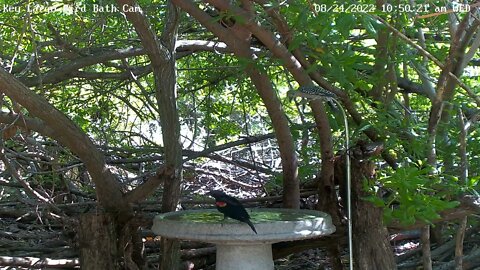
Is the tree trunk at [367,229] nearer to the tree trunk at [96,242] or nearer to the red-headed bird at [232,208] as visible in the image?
the red-headed bird at [232,208]

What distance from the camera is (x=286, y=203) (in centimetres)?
523

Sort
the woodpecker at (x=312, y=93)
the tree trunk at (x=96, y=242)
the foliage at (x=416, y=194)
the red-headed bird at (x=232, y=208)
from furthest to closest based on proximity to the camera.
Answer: the tree trunk at (x=96, y=242), the foliage at (x=416, y=194), the red-headed bird at (x=232, y=208), the woodpecker at (x=312, y=93)

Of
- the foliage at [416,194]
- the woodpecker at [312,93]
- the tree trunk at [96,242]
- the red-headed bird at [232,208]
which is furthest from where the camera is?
the tree trunk at [96,242]

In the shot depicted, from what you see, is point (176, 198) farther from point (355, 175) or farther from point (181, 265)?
point (355, 175)

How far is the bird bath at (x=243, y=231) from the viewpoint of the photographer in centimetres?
A: 390

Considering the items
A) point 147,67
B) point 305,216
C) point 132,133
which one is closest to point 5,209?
point 132,133

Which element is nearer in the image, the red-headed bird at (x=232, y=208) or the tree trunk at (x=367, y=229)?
the red-headed bird at (x=232, y=208)

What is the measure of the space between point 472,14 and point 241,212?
1725mm

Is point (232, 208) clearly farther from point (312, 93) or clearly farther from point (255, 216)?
point (312, 93)

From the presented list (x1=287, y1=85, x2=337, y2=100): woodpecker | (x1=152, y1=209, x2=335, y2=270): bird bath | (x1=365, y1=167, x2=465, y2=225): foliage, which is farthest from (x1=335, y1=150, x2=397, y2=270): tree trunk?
(x1=287, y1=85, x2=337, y2=100): woodpecker

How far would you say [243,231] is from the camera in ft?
12.8

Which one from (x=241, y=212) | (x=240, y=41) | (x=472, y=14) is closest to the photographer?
(x=241, y=212)

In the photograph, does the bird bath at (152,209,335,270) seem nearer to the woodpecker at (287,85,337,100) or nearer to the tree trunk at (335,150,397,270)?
the tree trunk at (335,150,397,270)

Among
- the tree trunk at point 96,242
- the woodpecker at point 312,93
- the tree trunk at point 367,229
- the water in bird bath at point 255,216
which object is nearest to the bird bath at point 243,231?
the water in bird bath at point 255,216
